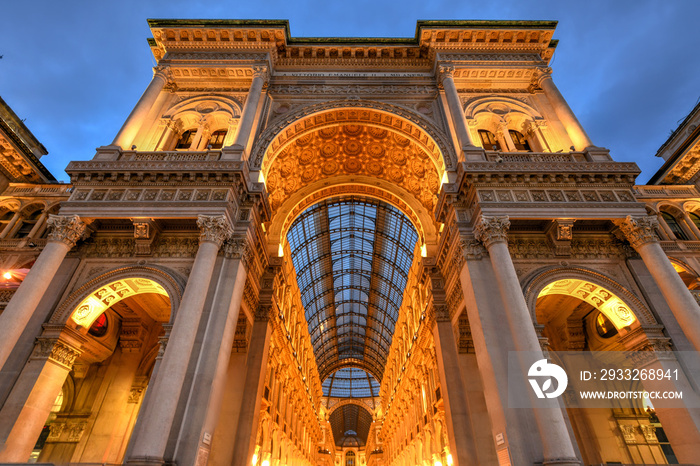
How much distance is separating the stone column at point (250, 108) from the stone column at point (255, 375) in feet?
23.6

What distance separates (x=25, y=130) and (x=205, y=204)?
18521 millimetres

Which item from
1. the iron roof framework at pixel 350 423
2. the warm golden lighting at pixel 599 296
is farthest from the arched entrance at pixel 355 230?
the iron roof framework at pixel 350 423

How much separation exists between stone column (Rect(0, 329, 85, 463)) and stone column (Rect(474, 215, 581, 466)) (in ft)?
51.9

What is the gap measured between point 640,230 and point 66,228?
22563 mm

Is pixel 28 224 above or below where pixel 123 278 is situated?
above

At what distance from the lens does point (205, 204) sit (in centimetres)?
1420

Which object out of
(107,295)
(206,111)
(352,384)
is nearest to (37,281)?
(107,295)

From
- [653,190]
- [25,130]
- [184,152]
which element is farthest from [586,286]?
[25,130]

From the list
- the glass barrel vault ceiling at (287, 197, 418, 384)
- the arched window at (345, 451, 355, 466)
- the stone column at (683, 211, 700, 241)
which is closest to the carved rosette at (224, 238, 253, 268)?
the glass barrel vault ceiling at (287, 197, 418, 384)

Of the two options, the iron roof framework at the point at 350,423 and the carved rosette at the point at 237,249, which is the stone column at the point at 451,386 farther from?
the iron roof framework at the point at 350,423

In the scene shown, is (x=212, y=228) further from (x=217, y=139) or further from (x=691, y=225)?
(x=691, y=225)

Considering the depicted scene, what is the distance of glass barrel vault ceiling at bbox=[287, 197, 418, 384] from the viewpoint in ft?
105

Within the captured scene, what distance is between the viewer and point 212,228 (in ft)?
44.0

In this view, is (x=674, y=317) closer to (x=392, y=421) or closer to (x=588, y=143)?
(x=588, y=143)
